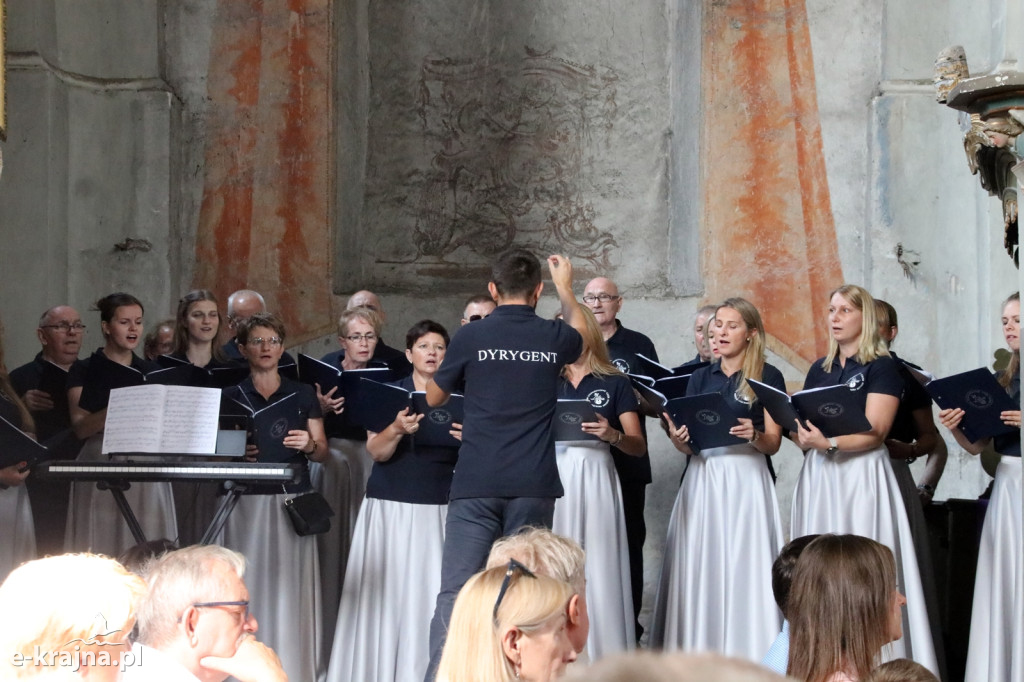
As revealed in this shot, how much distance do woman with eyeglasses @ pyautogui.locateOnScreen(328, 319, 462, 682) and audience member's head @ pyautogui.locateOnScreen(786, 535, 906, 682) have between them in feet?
9.46

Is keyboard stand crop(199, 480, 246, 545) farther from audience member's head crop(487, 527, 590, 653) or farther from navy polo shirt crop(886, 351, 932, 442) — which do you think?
navy polo shirt crop(886, 351, 932, 442)

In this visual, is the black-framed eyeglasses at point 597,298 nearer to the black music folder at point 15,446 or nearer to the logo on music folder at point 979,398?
the logo on music folder at point 979,398

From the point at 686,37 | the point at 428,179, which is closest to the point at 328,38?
the point at 428,179

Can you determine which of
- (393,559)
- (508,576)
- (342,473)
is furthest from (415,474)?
(508,576)

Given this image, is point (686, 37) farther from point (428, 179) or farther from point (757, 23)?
point (428, 179)

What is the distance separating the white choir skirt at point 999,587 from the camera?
5449 mm

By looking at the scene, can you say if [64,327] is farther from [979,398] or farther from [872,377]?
[979,398]

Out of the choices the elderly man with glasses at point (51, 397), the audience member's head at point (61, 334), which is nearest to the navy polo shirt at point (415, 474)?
the elderly man with glasses at point (51, 397)

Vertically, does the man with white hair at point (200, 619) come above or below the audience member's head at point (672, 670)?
below

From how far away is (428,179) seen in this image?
1002 cm

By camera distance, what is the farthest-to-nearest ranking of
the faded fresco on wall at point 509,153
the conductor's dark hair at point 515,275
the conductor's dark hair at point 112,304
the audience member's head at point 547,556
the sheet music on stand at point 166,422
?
1. the faded fresco on wall at point 509,153
2. the conductor's dark hair at point 112,304
3. the sheet music on stand at point 166,422
4. the conductor's dark hair at point 515,275
5. the audience member's head at point 547,556

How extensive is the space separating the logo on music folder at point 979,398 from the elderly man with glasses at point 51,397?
4.30m

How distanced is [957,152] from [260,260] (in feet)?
16.1

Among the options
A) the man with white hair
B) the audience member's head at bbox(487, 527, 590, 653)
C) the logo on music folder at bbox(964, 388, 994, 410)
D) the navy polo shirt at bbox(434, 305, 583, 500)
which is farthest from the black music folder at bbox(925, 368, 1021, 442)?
the man with white hair
